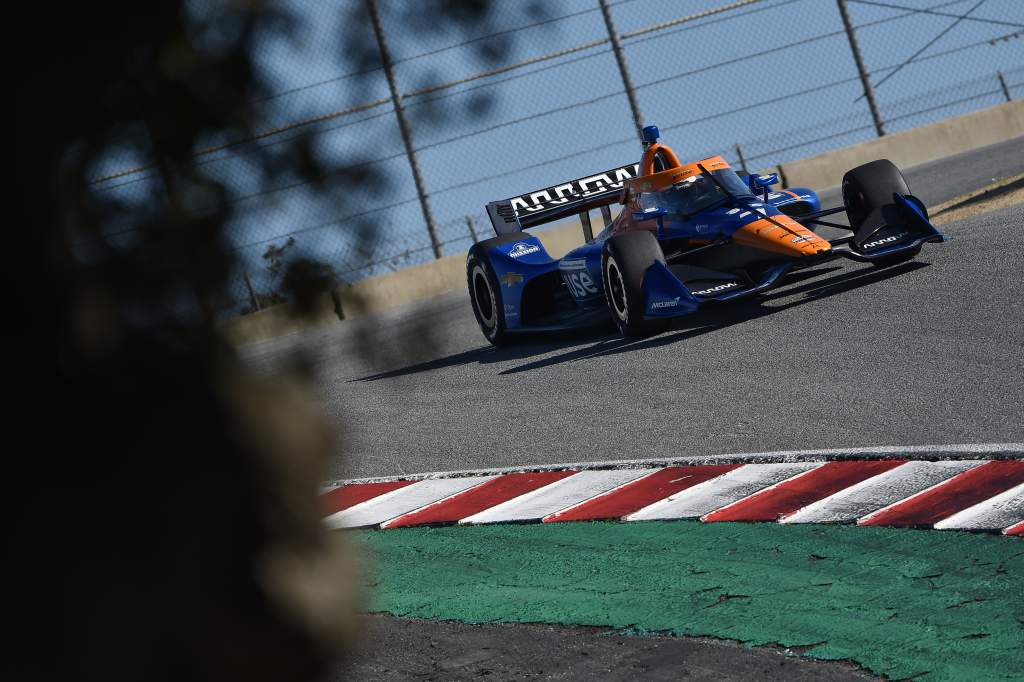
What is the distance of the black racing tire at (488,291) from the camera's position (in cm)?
1059

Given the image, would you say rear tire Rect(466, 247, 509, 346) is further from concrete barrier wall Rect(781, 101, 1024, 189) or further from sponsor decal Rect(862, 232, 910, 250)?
concrete barrier wall Rect(781, 101, 1024, 189)

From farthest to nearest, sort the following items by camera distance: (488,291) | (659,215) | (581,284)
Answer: (488,291) → (581,284) → (659,215)

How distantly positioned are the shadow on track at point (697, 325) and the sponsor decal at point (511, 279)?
53cm

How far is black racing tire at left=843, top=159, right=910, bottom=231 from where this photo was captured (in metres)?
9.47

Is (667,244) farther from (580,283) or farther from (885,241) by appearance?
(885,241)

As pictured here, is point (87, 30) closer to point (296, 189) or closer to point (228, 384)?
point (296, 189)

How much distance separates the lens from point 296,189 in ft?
4.75

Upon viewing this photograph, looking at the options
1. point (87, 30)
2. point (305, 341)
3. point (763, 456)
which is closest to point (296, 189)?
point (305, 341)

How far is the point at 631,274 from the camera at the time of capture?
29.3 ft

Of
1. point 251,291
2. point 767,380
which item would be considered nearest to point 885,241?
point 767,380

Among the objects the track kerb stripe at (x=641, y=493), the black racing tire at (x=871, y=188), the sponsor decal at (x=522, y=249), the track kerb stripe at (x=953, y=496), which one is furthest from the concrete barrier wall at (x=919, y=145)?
the track kerb stripe at (x=953, y=496)

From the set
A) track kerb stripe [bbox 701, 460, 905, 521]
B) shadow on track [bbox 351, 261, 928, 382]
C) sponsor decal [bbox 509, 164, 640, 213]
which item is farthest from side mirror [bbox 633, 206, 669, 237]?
track kerb stripe [bbox 701, 460, 905, 521]

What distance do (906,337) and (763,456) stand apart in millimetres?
2151

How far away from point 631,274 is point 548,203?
2197 millimetres
